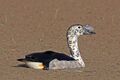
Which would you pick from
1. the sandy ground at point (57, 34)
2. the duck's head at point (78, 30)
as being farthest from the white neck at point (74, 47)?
the sandy ground at point (57, 34)

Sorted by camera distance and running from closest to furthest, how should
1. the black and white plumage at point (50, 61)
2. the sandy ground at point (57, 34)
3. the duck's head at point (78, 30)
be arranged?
the sandy ground at point (57, 34) < the black and white plumage at point (50, 61) < the duck's head at point (78, 30)

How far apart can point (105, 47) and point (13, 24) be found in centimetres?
566

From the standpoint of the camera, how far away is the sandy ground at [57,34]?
45.5ft

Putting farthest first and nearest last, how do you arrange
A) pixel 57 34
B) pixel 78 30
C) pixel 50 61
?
pixel 57 34 → pixel 78 30 → pixel 50 61

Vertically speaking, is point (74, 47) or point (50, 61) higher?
point (74, 47)

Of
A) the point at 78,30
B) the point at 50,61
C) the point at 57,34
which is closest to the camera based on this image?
the point at 50,61

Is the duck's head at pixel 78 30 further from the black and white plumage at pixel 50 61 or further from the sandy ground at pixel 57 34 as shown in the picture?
the sandy ground at pixel 57 34

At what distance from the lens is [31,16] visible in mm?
24969

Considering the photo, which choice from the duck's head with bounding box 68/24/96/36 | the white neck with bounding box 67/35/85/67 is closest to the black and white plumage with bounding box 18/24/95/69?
the white neck with bounding box 67/35/85/67

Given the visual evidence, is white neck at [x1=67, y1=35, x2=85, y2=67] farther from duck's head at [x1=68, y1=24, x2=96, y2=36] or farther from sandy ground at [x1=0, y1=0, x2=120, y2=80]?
sandy ground at [x1=0, y1=0, x2=120, y2=80]

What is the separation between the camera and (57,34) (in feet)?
69.6

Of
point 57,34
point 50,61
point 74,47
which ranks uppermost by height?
point 57,34

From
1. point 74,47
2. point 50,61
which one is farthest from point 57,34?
point 50,61

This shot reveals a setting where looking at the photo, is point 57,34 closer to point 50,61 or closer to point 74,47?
point 74,47
